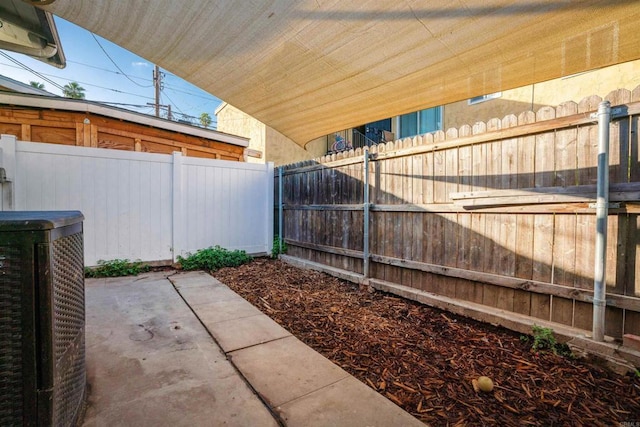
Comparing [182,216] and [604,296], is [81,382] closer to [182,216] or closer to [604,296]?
[604,296]

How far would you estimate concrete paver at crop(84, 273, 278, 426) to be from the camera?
159cm

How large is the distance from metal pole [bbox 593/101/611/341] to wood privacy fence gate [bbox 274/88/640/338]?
84 mm

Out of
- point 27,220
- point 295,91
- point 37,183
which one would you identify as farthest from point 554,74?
point 37,183

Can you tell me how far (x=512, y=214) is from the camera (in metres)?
2.67

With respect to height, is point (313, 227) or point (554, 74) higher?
point (554, 74)

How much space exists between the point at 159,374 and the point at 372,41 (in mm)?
2721

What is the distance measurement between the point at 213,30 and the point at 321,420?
257 centimetres

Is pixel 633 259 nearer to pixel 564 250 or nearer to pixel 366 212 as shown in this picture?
pixel 564 250

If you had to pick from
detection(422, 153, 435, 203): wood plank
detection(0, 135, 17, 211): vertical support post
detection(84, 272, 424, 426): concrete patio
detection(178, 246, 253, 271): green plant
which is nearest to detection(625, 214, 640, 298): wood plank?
detection(422, 153, 435, 203): wood plank

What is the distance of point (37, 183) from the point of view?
4168mm

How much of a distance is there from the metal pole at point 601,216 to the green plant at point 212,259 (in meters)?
4.90

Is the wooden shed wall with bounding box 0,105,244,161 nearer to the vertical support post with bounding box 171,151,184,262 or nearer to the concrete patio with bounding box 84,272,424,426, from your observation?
the vertical support post with bounding box 171,151,184,262

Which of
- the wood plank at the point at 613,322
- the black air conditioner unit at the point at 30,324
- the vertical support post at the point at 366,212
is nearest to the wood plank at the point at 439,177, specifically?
the vertical support post at the point at 366,212

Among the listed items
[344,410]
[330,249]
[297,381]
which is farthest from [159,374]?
[330,249]
